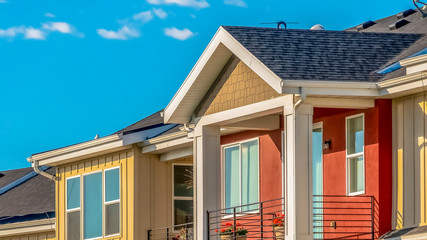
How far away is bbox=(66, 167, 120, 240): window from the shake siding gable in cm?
597

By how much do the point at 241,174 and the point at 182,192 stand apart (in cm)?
453

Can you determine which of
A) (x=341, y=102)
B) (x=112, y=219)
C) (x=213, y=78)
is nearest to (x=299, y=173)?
(x=341, y=102)

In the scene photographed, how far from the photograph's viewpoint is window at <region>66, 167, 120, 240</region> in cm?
3125

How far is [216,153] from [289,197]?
13.5ft

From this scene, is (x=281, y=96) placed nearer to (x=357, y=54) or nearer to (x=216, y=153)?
(x=357, y=54)

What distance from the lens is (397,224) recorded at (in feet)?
73.4

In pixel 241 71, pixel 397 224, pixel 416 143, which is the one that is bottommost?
pixel 397 224

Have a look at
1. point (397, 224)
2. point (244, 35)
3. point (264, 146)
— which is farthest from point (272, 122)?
point (397, 224)

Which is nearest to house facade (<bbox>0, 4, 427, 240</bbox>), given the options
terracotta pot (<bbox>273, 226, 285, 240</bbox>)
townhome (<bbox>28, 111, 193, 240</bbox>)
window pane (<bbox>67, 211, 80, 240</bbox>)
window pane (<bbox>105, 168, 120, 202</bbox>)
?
terracotta pot (<bbox>273, 226, 285, 240</bbox>)

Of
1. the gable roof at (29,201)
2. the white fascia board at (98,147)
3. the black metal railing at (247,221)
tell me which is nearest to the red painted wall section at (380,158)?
the black metal railing at (247,221)

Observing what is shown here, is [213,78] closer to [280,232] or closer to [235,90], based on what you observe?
[235,90]

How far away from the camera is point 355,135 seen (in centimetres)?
2336

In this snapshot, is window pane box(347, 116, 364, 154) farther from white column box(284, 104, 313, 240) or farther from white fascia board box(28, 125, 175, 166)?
white fascia board box(28, 125, 175, 166)

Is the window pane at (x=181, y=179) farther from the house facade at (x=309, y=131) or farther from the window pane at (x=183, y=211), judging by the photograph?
the house facade at (x=309, y=131)
